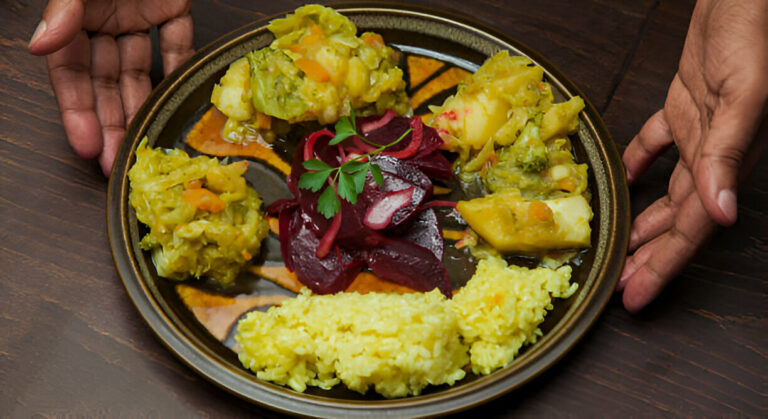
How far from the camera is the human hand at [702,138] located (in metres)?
2.26

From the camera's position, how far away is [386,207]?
286 centimetres

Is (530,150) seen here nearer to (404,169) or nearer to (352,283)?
(404,169)

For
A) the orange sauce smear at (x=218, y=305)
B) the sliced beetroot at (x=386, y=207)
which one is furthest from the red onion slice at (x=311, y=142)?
the orange sauce smear at (x=218, y=305)

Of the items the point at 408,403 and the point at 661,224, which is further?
the point at 661,224

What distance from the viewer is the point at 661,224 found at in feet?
9.20

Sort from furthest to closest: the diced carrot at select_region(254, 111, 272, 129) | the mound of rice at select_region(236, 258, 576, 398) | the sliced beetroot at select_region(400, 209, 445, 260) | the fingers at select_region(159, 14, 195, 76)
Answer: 1. the fingers at select_region(159, 14, 195, 76)
2. the diced carrot at select_region(254, 111, 272, 129)
3. the sliced beetroot at select_region(400, 209, 445, 260)
4. the mound of rice at select_region(236, 258, 576, 398)

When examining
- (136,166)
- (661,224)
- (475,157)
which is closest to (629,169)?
(661,224)

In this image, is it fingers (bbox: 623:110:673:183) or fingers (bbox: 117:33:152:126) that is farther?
fingers (bbox: 117:33:152:126)

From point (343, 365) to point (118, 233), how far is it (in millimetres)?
1156

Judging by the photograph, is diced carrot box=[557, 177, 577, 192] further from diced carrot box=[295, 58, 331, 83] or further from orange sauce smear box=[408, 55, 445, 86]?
diced carrot box=[295, 58, 331, 83]

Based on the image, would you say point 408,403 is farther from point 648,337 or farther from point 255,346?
point 648,337

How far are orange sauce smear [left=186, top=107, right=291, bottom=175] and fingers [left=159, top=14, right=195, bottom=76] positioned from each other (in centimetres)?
45

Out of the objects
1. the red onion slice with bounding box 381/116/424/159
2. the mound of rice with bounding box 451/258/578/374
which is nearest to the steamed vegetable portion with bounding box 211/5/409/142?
the red onion slice with bounding box 381/116/424/159

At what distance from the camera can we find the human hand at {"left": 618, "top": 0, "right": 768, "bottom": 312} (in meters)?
2.26
